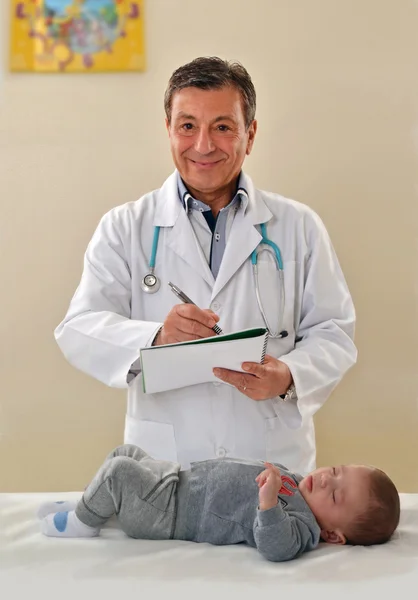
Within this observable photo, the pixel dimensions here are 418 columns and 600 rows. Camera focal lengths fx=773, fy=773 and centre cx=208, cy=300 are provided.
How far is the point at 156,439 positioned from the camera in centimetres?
212

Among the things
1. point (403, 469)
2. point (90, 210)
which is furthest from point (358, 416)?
point (90, 210)

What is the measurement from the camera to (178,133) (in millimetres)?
2166

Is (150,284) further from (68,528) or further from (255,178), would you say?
(255,178)

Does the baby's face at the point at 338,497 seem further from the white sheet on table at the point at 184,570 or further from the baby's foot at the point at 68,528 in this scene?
the baby's foot at the point at 68,528

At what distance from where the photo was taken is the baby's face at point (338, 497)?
1688 mm

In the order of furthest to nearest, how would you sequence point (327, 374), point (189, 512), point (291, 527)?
point (327, 374), point (189, 512), point (291, 527)

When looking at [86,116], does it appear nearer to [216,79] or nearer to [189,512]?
[216,79]

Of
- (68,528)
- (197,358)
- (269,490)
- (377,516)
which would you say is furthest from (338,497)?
(68,528)

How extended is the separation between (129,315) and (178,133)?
1.76ft

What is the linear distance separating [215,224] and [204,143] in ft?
0.89

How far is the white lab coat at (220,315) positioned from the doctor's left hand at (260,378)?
0.17 ft

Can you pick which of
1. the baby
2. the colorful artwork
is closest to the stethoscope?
the baby

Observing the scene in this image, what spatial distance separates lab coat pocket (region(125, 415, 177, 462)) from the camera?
6.93 ft

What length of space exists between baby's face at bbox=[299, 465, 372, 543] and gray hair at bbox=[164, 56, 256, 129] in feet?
3.44
